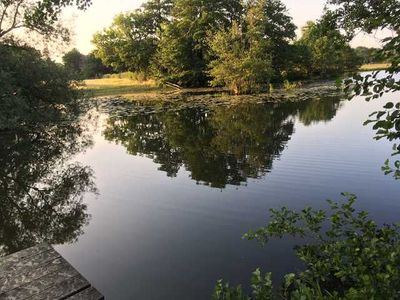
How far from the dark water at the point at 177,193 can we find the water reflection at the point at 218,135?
0.35ft

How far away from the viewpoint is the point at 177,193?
10.5 metres

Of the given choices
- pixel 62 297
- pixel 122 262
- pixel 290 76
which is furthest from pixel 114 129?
pixel 290 76

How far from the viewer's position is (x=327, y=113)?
24500 mm

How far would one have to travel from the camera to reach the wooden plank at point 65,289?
16.5 ft

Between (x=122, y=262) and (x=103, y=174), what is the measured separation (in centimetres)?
685

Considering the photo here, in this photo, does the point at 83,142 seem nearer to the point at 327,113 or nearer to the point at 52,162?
the point at 52,162

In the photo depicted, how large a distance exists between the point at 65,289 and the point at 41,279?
0.53 m

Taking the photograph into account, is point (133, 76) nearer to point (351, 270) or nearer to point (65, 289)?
point (65, 289)

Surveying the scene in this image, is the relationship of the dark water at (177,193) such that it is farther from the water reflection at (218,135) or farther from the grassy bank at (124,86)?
the grassy bank at (124,86)

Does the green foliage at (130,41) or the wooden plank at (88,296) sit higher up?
the green foliage at (130,41)

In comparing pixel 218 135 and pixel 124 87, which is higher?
pixel 218 135

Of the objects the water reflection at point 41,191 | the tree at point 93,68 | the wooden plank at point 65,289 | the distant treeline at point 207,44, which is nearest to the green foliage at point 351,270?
the wooden plank at point 65,289

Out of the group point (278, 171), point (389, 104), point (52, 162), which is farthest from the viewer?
point (52, 162)

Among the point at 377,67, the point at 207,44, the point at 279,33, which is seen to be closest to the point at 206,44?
the point at 207,44
